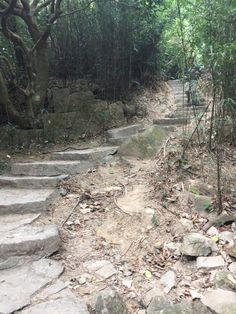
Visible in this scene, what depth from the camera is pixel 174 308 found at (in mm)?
2396

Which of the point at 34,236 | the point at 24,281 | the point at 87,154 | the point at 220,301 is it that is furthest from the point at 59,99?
the point at 220,301

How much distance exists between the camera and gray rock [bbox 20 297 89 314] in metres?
2.34

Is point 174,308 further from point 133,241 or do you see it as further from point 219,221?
point 219,221

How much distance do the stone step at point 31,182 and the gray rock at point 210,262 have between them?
6.17 feet

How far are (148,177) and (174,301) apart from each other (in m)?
1.79

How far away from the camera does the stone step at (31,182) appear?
4062 mm

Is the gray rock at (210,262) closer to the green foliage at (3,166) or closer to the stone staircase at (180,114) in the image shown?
the stone staircase at (180,114)

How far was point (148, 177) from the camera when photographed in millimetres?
4117

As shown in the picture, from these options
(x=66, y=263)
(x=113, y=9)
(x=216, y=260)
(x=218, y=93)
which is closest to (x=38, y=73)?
(x=113, y=9)

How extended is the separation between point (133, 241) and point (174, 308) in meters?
0.82

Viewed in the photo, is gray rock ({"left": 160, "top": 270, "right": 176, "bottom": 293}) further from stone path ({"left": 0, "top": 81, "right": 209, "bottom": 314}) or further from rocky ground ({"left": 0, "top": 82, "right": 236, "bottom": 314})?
stone path ({"left": 0, "top": 81, "right": 209, "bottom": 314})

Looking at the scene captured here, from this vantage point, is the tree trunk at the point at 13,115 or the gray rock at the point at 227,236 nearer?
the gray rock at the point at 227,236

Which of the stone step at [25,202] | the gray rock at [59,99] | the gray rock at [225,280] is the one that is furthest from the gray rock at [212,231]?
the gray rock at [59,99]

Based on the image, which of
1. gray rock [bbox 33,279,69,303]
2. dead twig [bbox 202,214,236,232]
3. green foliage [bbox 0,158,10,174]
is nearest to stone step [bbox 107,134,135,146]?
green foliage [bbox 0,158,10,174]
